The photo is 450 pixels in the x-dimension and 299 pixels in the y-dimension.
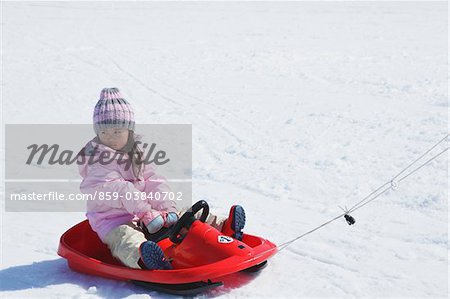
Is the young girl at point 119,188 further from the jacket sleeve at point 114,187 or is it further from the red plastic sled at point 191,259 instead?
the red plastic sled at point 191,259

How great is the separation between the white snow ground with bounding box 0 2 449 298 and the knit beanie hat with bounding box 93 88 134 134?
0.95 metres

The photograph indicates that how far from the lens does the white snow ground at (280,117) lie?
163 inches

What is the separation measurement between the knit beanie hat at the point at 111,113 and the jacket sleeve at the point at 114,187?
0.27 metres

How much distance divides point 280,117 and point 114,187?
4858 mm

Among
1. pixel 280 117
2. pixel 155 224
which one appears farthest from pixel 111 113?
pixel 280 117

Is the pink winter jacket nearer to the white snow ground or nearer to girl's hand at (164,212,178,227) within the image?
girl's hand at (164,212,178,227)

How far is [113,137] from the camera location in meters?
4.13

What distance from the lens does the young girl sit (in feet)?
12.8

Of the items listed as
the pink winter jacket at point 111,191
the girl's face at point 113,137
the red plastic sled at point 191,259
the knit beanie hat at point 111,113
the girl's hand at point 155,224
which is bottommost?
the red plastic sled at point 191,259

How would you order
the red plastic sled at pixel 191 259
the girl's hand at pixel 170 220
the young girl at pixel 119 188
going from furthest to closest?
the girl's hand at pixel 170 220
the young girl at pixel 119 188
the red plastic sled at pixel 191 259

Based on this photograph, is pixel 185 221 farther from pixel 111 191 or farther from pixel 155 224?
pixel 111 191

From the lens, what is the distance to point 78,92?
10.1 metres

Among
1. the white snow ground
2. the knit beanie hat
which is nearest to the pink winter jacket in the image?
the knit beanie hat

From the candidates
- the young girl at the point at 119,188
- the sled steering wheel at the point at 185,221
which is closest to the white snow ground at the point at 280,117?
the young girl at the point at 119,188
